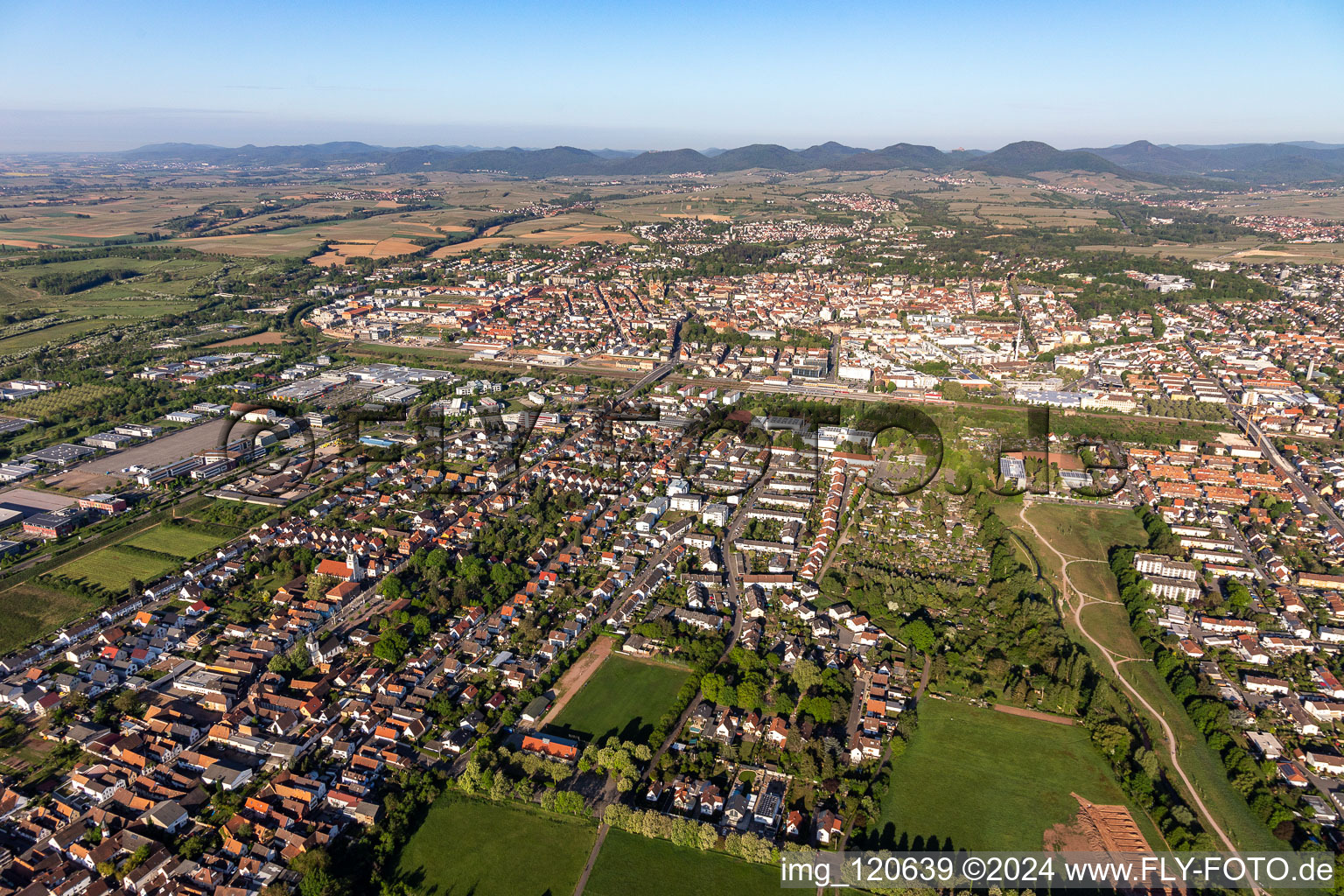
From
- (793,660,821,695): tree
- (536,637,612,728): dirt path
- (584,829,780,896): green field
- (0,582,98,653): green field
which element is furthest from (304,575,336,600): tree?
(793,660,821,695): tree

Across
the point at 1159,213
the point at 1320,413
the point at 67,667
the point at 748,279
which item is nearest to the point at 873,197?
the point at 1159,213

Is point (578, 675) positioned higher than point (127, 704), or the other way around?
point (127, 704)

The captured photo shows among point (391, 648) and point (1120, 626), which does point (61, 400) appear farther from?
point (1120, 626)

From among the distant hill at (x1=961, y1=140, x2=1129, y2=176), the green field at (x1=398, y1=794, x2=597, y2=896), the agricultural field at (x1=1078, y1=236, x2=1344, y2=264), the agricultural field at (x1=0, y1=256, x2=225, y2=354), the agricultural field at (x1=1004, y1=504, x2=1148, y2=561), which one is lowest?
the green field at (x1=398, y1=794, x2=597, y2=896)

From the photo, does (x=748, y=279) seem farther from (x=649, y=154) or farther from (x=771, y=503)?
(x=649, y=154)

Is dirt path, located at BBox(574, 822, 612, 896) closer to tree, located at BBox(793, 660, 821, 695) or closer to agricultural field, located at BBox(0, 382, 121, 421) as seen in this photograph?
tree, located at BBox(793, 660, 821, 695)

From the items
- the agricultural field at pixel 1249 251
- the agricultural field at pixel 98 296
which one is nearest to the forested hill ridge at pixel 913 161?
the agricultural field at pixel 1249 251

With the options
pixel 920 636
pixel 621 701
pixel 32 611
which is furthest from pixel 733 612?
pixel 32 611
